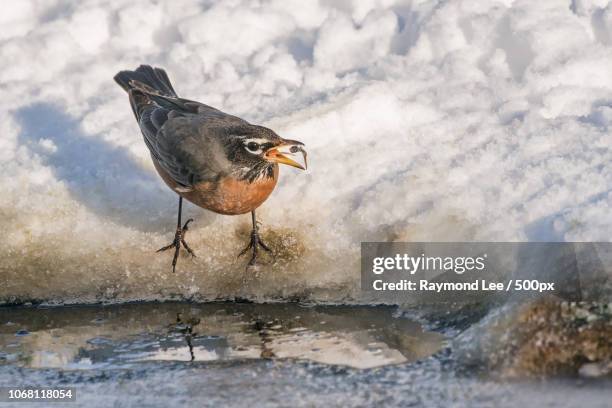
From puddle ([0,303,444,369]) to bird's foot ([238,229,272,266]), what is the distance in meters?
0.31

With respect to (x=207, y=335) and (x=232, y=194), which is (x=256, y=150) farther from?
(x=207, y=335)

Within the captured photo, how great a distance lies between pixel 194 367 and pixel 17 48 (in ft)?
16.1

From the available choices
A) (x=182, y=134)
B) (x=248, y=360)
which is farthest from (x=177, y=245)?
(x=248, y=360)

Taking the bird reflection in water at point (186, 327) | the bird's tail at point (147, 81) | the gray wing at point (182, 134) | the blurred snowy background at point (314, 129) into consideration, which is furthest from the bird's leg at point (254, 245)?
the bird's tail at point (147, 81)

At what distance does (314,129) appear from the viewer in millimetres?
7145

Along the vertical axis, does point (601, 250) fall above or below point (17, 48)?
below

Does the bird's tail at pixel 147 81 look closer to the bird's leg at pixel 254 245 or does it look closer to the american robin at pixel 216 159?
the american robin at pixel 216 159

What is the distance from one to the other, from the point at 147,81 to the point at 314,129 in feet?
4.66

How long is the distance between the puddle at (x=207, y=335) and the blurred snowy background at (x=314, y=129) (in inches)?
7.3

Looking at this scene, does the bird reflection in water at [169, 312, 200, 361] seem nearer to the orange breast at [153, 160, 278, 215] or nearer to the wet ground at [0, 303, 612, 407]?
the wet ground at [0, 303, 612, 407]

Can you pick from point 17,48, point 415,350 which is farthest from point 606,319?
point 17,48

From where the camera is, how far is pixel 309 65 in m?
8.29

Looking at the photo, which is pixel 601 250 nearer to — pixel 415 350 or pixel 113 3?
pixel 415 350

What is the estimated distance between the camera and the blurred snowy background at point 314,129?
6.05m
